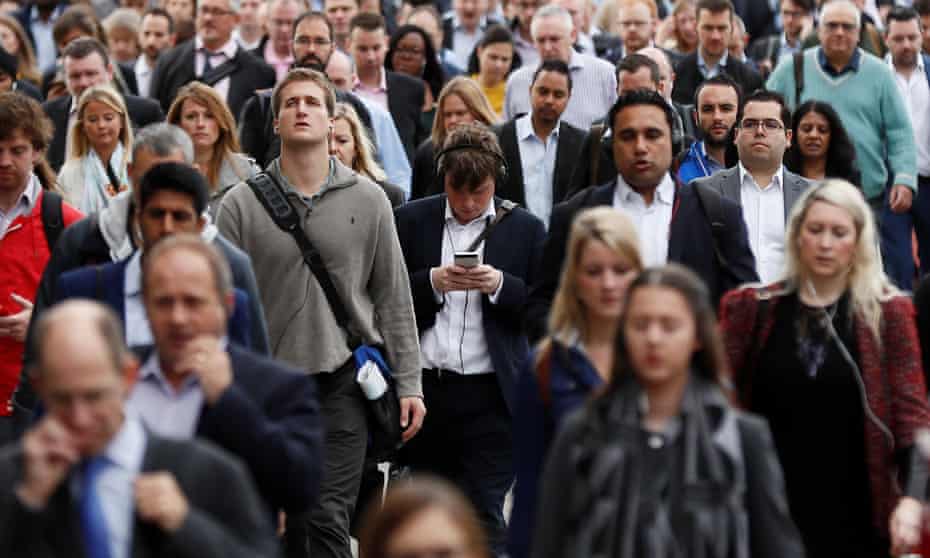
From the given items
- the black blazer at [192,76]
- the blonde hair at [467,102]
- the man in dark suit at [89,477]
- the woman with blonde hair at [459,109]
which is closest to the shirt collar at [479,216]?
the woman with blonde hair at [459,109]

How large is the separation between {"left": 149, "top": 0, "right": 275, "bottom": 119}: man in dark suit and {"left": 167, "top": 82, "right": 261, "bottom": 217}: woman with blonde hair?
4.71m

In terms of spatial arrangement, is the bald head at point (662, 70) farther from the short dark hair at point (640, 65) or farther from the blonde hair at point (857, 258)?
the blonde hair at point (857, 258)

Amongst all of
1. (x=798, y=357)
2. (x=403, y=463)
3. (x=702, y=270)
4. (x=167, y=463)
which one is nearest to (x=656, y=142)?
(x=702, y=270)

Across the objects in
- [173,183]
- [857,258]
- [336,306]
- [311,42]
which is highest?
[311,42]

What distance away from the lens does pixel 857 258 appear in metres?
7.87

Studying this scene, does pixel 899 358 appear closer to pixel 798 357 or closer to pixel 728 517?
pixel 798 357

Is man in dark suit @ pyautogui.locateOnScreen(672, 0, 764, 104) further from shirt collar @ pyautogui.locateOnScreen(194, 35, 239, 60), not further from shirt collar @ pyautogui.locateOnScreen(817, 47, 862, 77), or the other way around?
shirt collar @ pyautogui.locateOnScreen(194, 35, 239, 60)

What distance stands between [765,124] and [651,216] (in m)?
2.67

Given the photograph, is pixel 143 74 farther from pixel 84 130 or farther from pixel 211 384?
pixel 211 384

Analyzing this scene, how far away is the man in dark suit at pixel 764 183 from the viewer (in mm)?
10617

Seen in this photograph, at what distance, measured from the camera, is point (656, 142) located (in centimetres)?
875

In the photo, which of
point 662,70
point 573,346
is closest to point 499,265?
point 573,346

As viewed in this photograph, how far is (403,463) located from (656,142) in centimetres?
244

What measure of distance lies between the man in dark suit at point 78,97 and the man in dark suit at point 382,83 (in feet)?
6.94
